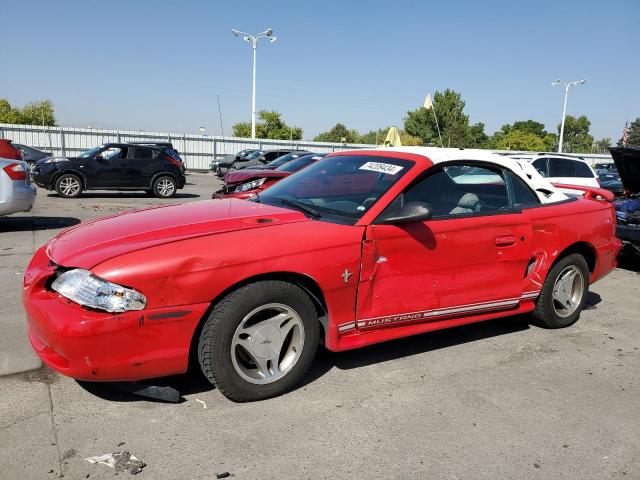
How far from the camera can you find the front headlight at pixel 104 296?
271 centimetres

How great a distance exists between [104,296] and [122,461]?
2.61 feet

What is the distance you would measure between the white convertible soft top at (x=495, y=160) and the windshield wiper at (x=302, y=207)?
86 cm

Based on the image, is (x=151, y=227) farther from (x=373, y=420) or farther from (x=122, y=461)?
(x=373, y=420)

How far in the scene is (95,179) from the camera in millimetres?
14859

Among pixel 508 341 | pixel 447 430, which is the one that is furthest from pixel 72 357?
pixel 508 341

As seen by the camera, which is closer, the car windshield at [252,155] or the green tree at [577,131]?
the car windshield at [252,155]

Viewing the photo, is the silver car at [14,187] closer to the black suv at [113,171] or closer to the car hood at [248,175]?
the car hood at [248,175]

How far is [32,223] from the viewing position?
9.71 meters

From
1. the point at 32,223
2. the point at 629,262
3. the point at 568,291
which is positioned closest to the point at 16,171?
the point at 32,223

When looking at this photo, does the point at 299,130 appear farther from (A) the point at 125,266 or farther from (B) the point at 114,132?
(A) the point at 125,266

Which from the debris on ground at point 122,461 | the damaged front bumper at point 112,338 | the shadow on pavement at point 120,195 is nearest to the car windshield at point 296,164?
the shadow on pavement at point 120,195

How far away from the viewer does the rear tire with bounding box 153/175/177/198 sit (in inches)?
617

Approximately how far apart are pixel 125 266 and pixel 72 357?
525 millimetres

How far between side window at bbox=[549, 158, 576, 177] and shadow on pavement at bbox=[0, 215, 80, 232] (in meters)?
9.99
